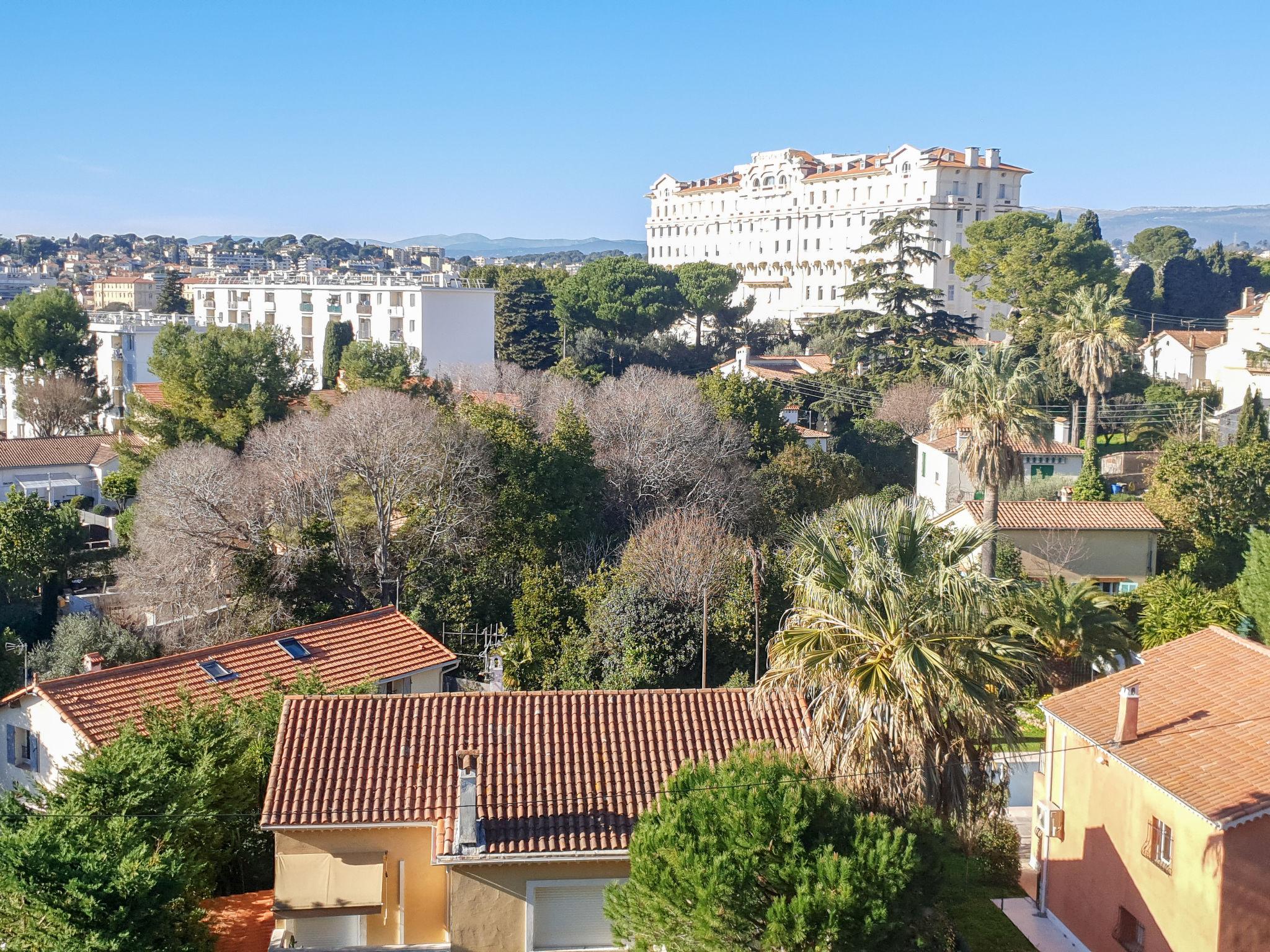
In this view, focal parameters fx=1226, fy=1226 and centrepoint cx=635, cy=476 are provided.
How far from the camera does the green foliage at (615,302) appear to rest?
227 ft

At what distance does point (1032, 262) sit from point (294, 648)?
4929cm

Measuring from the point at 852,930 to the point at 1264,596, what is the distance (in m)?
18.7

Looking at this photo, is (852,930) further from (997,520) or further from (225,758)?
(997,520)

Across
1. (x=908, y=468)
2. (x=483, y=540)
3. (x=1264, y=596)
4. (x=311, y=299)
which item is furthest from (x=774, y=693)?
(x=311, y=299)

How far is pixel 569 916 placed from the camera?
13.0 metres

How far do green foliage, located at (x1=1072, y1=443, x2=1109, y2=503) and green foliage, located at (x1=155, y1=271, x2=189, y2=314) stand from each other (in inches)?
2617

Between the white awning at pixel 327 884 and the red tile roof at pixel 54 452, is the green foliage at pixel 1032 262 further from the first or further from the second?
the white awning at pixel 327 884

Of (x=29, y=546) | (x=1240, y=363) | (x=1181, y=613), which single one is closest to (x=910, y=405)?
(x=1240, y=363)

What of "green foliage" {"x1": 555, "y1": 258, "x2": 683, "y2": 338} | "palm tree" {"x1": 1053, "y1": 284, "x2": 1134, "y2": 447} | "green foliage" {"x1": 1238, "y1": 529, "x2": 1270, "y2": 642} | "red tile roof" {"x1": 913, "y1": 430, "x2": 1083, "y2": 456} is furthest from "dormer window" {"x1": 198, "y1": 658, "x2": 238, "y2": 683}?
"green foliage" {"x1": 555, "y1": 258, "x2": 683, "y2": 338}

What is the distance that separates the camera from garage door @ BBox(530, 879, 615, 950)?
12961 millimetres

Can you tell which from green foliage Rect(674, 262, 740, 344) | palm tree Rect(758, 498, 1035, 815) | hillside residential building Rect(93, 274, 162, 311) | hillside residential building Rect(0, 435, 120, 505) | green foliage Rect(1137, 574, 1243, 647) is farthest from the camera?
hillside residential building Rect(93, 274, 162, 311)

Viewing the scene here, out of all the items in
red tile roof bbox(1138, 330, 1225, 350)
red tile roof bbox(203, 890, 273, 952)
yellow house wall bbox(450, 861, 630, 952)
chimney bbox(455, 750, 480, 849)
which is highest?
red tile roof bbox(1138, 330, 1225, 350)

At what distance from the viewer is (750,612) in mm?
27062

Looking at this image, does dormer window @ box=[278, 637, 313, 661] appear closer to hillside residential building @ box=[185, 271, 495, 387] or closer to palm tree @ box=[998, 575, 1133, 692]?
palm tree @ box=[998, 575, 1133, 692]
